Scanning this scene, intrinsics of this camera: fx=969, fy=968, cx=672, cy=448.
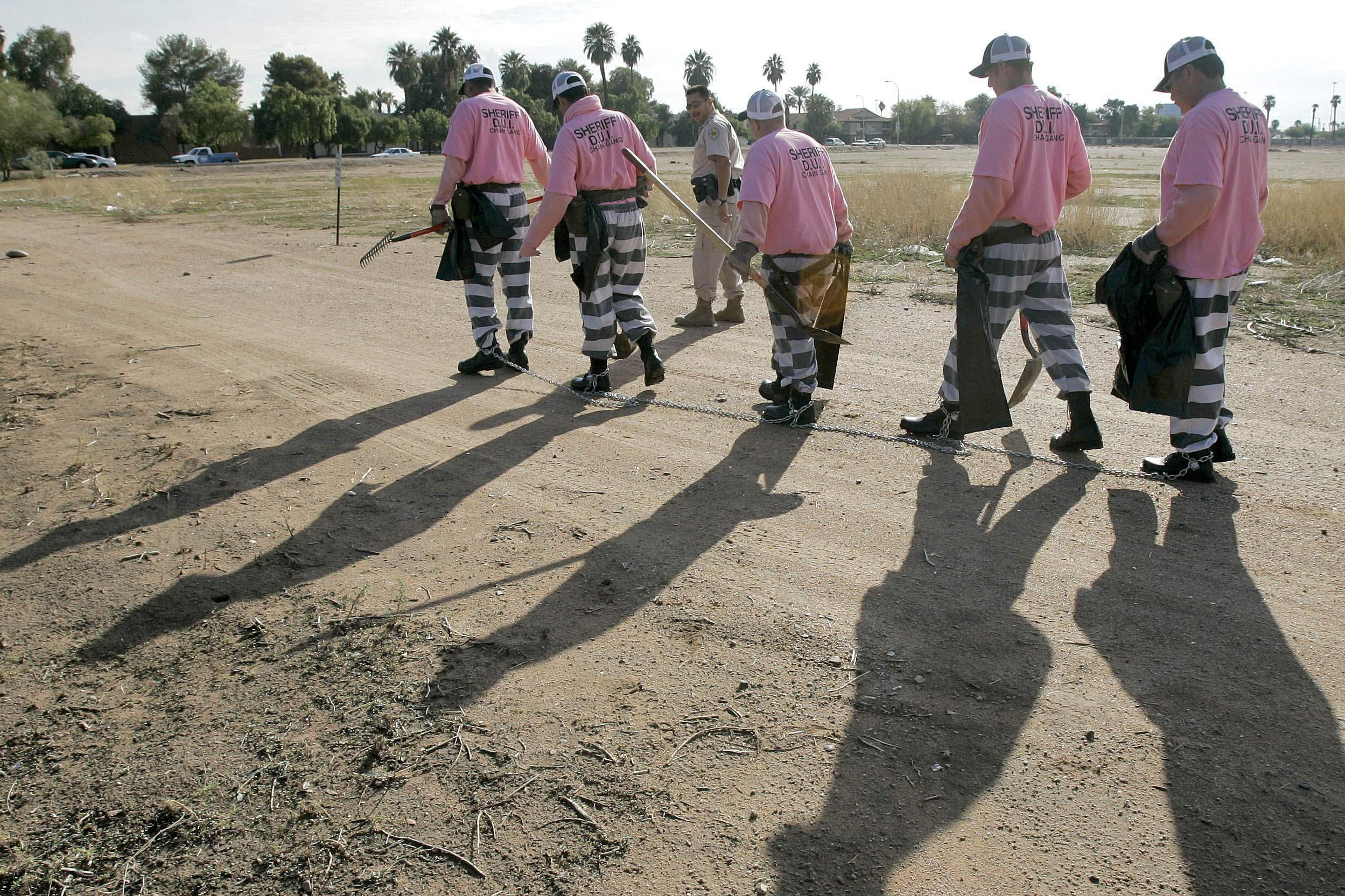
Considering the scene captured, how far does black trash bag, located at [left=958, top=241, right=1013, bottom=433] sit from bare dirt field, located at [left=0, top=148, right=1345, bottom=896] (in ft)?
1.02

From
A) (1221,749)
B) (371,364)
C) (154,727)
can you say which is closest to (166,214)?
(371,364)

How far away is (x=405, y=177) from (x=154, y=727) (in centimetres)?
3763

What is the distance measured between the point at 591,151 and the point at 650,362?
1421mm

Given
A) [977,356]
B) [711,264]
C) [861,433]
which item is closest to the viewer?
[977,356]

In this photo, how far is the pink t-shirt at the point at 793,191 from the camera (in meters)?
5.28

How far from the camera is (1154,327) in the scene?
4.73m

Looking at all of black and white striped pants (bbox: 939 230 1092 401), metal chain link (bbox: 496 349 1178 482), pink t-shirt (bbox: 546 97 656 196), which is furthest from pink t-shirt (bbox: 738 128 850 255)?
pink t-shirt (bbox: 546 97 656 196)

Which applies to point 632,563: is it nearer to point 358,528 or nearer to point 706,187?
point 358,528

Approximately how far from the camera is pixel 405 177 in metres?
37.8

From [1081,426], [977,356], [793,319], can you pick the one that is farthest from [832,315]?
[1081,426]

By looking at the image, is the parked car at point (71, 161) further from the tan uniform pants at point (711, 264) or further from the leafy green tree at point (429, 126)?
the tan uniform pants at point (711, 264)

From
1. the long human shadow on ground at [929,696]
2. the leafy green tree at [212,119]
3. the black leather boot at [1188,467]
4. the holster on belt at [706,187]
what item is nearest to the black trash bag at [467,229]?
the holster on belt at [706,187]

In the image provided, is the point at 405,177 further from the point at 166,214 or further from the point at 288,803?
the point at 288,803

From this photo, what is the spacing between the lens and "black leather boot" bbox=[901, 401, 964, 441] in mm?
5465
